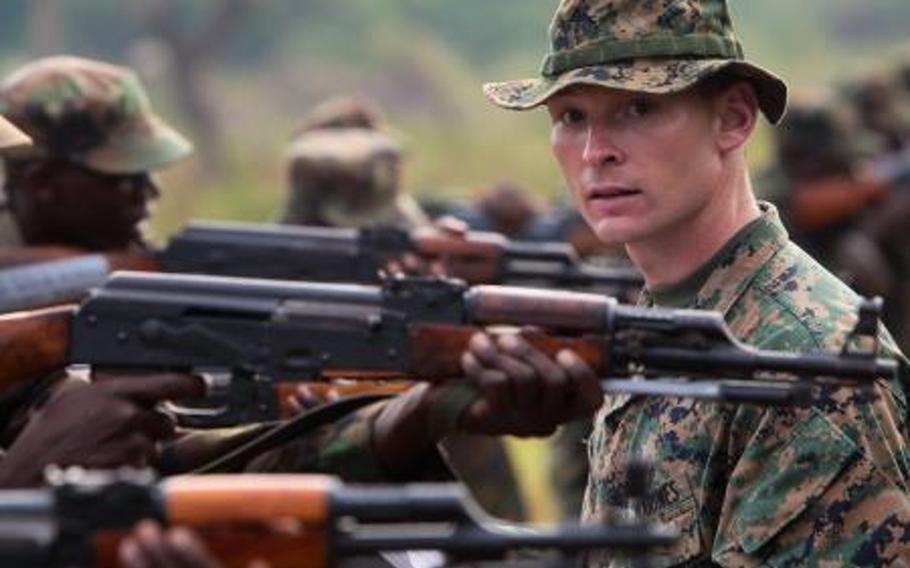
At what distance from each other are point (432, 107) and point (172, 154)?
23.7m

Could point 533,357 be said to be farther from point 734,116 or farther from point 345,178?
point 345,178

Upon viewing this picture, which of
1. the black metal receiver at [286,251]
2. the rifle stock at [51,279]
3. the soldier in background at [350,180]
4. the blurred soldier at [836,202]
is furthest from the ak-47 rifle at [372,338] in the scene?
the blurred soldier at [836,202]

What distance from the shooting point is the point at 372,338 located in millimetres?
5375

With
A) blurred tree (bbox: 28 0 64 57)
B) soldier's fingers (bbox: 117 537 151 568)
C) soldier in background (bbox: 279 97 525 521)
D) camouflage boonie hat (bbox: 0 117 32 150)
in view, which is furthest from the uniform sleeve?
blurred tree (bbox: 28 0 64 57)

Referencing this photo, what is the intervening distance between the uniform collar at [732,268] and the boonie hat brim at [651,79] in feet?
0.92

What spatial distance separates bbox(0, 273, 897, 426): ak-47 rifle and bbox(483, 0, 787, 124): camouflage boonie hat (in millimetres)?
461

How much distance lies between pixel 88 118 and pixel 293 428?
3212 mm

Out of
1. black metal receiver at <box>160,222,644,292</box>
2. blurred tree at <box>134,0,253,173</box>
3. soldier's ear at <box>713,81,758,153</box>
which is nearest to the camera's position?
soldier's ear at <box>713,81,758,153</box>

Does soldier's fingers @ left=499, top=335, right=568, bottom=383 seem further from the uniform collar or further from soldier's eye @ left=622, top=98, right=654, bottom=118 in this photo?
soldier's eye @ left=622, top=98, right=654, bottom=118

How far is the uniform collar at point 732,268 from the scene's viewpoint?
521 centimetres

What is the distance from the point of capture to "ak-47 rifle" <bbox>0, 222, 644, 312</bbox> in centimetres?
823

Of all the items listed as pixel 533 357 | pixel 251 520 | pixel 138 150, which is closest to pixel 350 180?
pixel 138 150

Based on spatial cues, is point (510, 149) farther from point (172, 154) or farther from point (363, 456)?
point (363, 456)

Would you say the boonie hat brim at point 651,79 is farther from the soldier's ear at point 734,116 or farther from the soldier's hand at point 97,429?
the soldier's hand at point 97,429
